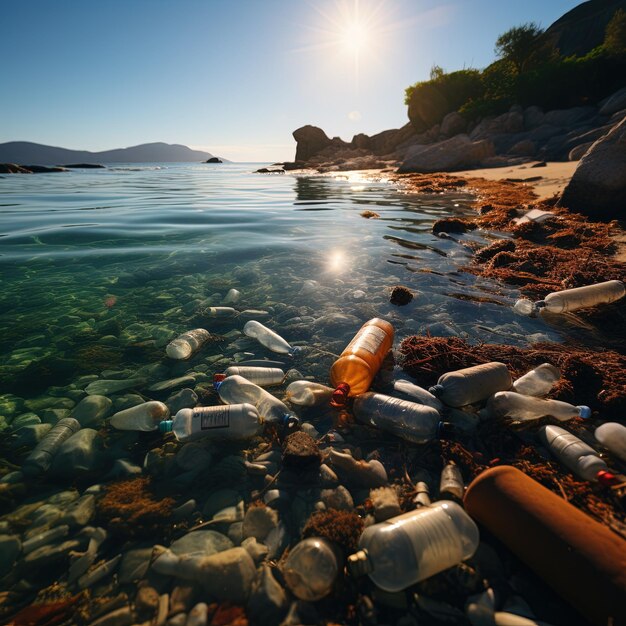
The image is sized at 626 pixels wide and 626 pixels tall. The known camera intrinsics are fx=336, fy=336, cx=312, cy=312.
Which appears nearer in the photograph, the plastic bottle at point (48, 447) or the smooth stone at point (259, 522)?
the smooth stone at point (259, 522)

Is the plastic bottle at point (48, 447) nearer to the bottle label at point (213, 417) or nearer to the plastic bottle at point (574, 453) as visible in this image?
the bottle label at point (213, 417)

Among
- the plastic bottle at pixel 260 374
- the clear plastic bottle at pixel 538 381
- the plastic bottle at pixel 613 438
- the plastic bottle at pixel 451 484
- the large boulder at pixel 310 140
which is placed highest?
the large boulder at pixel 310 140

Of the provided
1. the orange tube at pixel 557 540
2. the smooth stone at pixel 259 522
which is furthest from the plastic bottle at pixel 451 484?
the smooth stone at pixel 259 522

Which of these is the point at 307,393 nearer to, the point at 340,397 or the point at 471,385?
the point at 340,397

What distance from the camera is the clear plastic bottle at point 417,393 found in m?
2.78

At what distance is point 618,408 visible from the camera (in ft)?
8.66

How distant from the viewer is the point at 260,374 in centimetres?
328

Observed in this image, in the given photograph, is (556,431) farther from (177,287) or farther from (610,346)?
(177,287)

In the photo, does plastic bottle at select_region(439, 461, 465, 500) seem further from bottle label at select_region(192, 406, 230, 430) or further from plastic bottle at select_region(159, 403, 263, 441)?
bottle label at select_region(192, 406, 230, 430)

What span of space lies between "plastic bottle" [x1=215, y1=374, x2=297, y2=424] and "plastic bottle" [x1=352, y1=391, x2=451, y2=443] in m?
0.60

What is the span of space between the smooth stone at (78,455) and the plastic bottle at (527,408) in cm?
297

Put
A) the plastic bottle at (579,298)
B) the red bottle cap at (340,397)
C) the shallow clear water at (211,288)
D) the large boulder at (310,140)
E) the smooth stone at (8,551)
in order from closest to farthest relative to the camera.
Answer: the smooth stone at (8,551) → the red bottle cap at (340,397) → the shallow clear water at (211,288) → the plastic bottle at (579,298) → the large boulder at (310,140)

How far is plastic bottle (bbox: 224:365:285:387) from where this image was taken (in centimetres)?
323

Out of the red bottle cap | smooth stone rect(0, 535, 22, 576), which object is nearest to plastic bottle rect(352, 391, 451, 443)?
the red bottle cap
